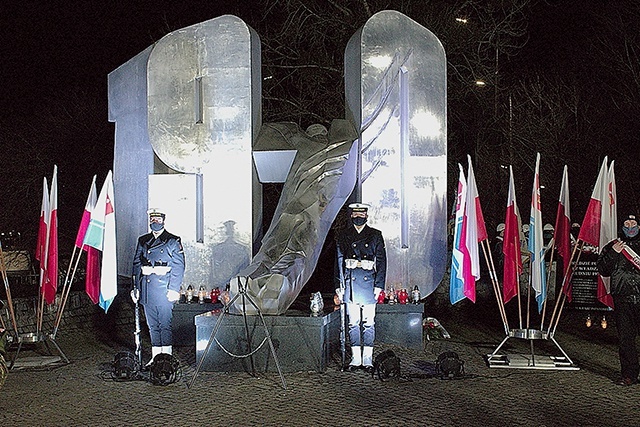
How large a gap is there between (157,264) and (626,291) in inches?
229

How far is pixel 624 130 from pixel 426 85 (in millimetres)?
14655

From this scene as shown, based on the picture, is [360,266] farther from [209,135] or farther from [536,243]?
[209,135]

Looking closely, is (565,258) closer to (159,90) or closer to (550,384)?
(550,384)

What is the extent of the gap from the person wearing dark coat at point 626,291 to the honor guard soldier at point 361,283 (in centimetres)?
275

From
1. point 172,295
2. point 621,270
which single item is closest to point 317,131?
point 172,295

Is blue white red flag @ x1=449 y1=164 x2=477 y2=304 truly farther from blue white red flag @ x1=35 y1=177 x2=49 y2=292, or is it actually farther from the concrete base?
blue white red flag @ x1=35 y1=177 x2=49 y2=292

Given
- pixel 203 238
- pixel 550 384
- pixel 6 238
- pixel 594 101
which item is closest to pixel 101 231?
pixel 203 238

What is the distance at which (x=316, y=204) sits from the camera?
13.2 meters

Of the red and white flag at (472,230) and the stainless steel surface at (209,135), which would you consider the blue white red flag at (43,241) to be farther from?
the red and white flag at (472,230)

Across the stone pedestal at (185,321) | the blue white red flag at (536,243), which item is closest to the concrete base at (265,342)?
the stone pedestal at (185,321)

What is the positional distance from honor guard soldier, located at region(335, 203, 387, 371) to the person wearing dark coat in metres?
2.75

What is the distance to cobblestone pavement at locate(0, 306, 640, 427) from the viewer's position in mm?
8844

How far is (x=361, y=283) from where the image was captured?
11516mm

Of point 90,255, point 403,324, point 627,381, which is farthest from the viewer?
point 403,324
